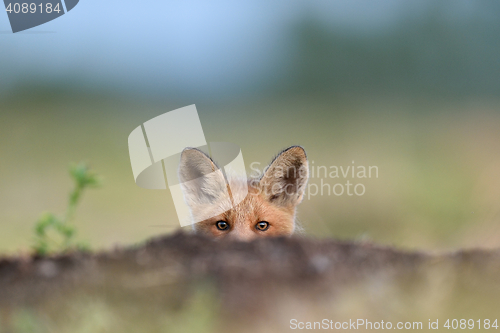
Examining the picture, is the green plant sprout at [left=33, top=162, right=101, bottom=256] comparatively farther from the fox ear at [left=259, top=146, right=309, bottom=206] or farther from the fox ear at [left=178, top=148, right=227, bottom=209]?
the fox ear at [left=259, top=146, right=309, bottom=206]

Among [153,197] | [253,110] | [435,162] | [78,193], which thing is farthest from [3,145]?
[435,162]

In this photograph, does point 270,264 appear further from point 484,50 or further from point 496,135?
point 484,50

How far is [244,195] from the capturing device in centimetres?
400

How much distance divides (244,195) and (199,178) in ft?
1.59

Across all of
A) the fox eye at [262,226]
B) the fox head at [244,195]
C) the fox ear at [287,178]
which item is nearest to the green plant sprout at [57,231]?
the fox head at [244,195]

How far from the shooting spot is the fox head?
3775mm

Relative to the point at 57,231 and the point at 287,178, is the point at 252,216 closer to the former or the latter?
the point at 287,178

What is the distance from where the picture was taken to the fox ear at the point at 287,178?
153 inches

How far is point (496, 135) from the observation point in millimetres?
8703

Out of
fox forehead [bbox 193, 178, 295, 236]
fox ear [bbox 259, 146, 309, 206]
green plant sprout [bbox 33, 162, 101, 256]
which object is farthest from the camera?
fox ear [bbox 259, 146, 309, 206]

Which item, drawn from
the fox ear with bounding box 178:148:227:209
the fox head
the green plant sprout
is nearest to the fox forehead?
the fox head

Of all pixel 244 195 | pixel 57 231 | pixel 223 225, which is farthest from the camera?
pixel 244 195

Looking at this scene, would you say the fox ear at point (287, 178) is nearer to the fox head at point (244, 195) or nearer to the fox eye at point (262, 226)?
the fox head at point (244, 195)

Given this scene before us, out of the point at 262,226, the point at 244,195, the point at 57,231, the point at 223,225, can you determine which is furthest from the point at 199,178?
the point at 57,231
